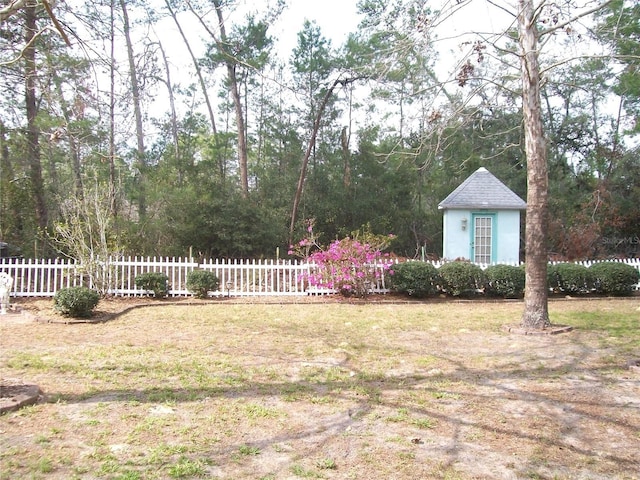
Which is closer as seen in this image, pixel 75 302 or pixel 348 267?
pixel 75 302

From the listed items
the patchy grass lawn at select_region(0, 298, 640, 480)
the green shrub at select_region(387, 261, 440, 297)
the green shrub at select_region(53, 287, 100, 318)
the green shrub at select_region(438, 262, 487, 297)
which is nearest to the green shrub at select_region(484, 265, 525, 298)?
the green shrub at select_region(438, 262, 487, 297)

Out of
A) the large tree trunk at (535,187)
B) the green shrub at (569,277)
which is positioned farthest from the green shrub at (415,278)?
the large tree trunk at (535,187)

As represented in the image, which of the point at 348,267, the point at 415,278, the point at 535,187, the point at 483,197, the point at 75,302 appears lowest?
the point at 75,302

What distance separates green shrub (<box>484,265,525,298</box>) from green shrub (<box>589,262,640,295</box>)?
6.82ft

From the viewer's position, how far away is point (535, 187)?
25.2ft

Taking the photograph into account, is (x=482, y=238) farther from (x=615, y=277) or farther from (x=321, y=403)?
(x=321, y=403)

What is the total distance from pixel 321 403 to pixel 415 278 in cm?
764

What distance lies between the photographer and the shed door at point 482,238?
51.6ft

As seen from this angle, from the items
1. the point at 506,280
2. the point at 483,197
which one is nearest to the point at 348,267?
the point at 506,280

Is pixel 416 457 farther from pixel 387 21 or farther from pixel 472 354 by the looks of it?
pixel 387 21

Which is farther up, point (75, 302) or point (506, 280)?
point (506, 280)

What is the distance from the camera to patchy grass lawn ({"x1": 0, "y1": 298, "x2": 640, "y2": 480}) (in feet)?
10.1

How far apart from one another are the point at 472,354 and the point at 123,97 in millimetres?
5551

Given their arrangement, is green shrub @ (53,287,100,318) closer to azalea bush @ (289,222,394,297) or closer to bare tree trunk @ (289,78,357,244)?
azalea bush @ (289,222,394,297)
